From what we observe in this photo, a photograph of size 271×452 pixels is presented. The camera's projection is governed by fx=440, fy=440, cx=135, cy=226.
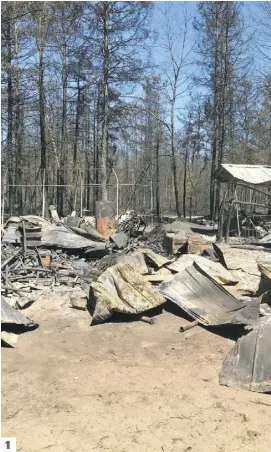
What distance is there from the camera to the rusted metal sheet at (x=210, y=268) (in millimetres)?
8773

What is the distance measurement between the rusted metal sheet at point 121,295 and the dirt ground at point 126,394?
240 mm

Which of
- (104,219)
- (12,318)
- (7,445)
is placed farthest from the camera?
(104,219)

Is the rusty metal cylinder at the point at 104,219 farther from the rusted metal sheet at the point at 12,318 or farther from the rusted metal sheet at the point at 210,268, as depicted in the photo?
the rusted metal sheet at the point at 12,318

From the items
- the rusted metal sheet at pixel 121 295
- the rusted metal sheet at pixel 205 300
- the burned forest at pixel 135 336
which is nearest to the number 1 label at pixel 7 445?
the burned forest at pixel 135 336

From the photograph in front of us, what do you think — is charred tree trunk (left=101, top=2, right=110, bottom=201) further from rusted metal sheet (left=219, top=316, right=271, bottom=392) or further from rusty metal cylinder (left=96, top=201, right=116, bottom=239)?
rusted metal sheet (left=219, top=316, right=271, bottom=392)

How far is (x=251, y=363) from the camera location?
4855 mm

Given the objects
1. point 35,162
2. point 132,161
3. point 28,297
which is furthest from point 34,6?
point 132,161

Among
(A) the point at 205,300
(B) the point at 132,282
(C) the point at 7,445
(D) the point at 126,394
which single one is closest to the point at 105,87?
(B) the point at 132,282

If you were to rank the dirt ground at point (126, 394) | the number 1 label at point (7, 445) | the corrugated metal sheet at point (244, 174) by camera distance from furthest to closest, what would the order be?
the corrugated metal sheet at point (244, 174)
the dirt ground at point (126, 394)
the number 1 label at point (7, 445)

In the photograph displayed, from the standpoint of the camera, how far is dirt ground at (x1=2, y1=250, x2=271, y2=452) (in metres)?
3.73

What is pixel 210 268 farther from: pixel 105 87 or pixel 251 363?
pixel 105 87

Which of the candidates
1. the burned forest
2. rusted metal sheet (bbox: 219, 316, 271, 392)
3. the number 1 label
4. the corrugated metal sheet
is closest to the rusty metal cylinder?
the burned forest

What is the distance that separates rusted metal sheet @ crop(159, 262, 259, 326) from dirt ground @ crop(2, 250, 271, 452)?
303 mm

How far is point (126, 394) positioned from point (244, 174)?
502 inches
